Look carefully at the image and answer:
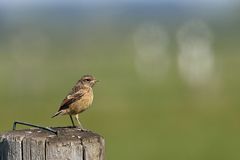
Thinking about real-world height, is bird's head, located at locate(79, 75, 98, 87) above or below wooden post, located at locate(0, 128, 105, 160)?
above

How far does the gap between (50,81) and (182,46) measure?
11813mm

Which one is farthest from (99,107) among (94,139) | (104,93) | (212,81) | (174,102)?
(94,139)

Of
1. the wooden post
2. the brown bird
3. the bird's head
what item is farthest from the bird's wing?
the wooden post

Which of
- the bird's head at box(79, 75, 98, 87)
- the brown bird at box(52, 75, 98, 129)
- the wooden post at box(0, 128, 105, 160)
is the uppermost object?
the bird's head at box(79, 75, 98, 87)

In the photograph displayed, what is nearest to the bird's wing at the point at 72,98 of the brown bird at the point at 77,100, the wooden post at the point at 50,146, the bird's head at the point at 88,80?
the brown bird at the point at 77,100

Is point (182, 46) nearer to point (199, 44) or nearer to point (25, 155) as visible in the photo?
point (199, 44)

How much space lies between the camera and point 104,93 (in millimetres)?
29828

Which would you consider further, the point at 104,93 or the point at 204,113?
the point at 104,93

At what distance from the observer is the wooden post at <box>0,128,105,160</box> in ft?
13.3

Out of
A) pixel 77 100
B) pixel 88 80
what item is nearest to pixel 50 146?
pixel 77 100

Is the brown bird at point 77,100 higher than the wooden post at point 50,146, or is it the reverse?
the brown bird at point 77,100

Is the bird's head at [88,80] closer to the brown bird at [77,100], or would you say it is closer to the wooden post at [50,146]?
the brown bird at [77,100]

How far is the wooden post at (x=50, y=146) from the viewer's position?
13.3ft

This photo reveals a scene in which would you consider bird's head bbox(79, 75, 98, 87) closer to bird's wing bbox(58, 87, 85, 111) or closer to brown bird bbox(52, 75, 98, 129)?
brown bird bbox(52, 75, 98, 129)
